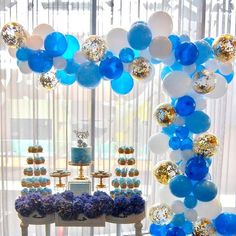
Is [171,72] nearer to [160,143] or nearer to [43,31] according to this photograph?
[160,143]

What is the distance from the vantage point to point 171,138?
242 centimetres

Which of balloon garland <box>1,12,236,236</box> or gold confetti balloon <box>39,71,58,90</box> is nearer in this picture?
balloon garland <box>1,12,236,236</box>

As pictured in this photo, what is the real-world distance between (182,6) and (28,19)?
1.40m

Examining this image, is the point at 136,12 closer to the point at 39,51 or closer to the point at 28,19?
the point at 28,19

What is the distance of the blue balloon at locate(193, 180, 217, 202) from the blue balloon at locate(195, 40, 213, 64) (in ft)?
2.51

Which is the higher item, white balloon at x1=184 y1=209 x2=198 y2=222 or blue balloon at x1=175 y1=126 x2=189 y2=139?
blue balloon at x1=175 y1=126 x2=189 y2=139

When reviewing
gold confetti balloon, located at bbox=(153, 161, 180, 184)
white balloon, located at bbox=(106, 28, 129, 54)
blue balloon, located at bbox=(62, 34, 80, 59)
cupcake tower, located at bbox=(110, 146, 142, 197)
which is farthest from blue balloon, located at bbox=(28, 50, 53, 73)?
gold confetti balloon, located at bbox=(153, 161, 180, 184)

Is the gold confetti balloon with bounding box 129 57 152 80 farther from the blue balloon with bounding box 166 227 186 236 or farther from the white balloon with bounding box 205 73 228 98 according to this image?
the blue balloon with bounding box 166 227 186 236

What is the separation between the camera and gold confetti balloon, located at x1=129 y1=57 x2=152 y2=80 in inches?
86.2

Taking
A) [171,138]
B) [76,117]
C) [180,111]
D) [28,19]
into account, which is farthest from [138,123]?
[28,19]

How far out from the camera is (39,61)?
85.2 inches

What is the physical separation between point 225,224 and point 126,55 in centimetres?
124

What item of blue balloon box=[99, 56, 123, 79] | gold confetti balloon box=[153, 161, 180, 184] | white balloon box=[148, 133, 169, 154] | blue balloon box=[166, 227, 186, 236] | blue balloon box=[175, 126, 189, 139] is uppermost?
blue balloon box=[99, 56, 123, 79]

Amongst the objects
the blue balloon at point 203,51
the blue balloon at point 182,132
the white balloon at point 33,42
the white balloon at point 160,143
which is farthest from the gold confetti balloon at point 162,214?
the white balloon at point 33,42
